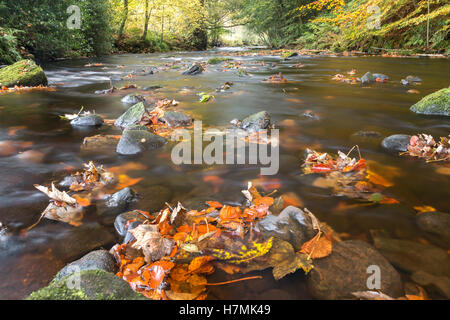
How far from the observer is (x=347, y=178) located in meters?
2.25

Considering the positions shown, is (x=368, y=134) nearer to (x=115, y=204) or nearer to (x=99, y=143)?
(x=115, y=204)

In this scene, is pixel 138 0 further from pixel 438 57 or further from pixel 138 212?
pixel 138 212

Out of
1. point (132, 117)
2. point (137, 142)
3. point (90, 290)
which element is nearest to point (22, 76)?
point (132, 117)

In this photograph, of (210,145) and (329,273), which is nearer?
(329,273)

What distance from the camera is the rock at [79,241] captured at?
4.91ft

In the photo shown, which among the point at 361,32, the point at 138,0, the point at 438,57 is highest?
the point at 138,0

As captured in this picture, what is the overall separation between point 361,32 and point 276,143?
14538 millimetres

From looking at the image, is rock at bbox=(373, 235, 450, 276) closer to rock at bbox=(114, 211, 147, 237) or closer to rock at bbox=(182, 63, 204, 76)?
rock at bbox=(114, 211, 147, 237)

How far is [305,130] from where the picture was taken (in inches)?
144

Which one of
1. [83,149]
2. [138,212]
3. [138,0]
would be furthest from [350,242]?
[138,0]

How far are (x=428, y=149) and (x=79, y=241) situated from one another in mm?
3086

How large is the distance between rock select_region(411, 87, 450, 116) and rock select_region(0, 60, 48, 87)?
27.7 ft

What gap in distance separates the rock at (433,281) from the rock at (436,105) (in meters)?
3.74
